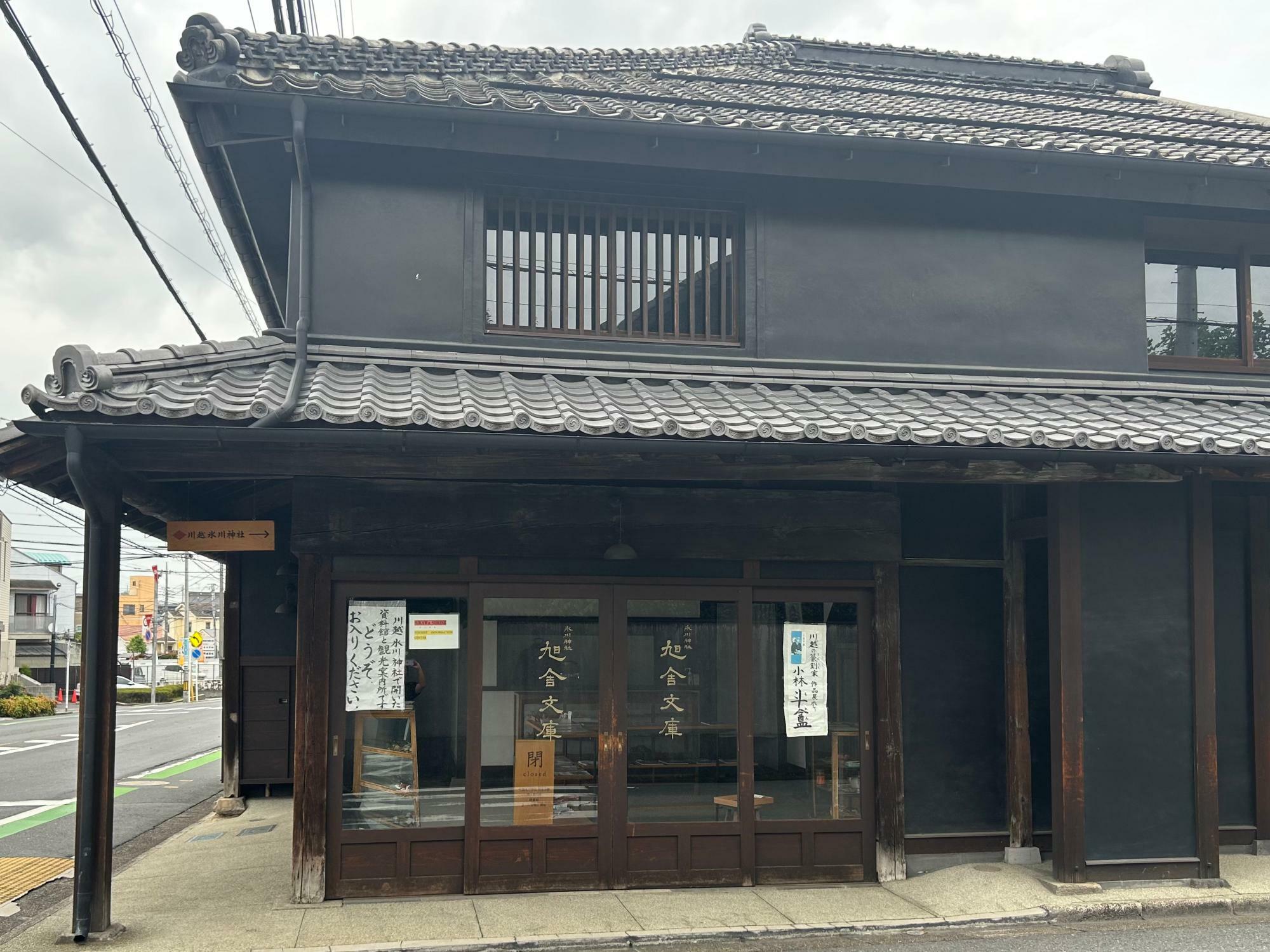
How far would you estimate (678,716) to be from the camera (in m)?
8.73

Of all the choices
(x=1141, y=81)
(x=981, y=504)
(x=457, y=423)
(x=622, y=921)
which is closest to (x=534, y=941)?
(x=622, y=921)

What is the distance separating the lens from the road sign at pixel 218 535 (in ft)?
26.3

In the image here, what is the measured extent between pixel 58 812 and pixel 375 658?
9072 mm

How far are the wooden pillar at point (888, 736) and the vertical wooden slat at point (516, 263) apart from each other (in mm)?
3818

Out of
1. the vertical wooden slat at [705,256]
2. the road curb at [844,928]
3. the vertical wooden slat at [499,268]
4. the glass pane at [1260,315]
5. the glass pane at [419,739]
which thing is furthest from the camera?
the glass pane at [1260,315]

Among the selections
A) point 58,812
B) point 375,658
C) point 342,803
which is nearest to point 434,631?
point 375,658

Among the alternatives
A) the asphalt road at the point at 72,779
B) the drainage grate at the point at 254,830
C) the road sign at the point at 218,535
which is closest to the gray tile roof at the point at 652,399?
the road sign at the point at 218,535

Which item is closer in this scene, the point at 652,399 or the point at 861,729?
the point at 652,399

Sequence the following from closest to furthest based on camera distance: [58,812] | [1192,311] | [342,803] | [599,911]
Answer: [599,911] → [342,803] → [1192,311] → [58,812]

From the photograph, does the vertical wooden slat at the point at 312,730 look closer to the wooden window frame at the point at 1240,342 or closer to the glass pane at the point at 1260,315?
the wooden window frame at the point at 1240,342

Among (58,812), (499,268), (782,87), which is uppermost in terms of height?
(782,87)

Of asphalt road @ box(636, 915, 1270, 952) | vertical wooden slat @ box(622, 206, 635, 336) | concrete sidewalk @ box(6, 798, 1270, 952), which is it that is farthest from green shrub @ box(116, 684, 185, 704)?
asphalt road @ box(636, 915, 1270, 952)

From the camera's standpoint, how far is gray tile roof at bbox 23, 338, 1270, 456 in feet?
22.4

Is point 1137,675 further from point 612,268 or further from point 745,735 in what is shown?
point 612,268
